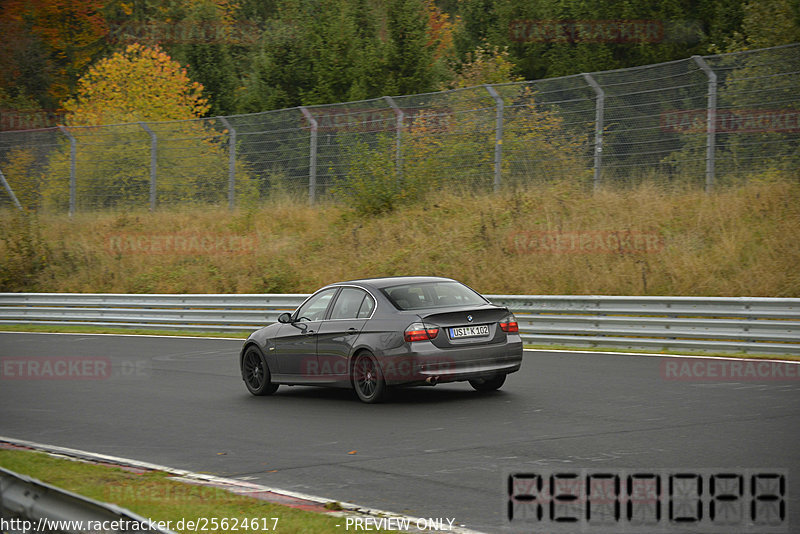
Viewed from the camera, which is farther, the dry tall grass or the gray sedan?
the dry tall grass

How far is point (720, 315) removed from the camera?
1627 cm

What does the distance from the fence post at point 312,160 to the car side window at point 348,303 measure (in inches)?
699


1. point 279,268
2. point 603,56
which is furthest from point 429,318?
point 603,56

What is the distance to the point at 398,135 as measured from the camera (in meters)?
28.6

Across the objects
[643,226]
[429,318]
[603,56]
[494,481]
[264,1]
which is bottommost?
[494,481]

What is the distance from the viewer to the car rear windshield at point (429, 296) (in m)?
12.2

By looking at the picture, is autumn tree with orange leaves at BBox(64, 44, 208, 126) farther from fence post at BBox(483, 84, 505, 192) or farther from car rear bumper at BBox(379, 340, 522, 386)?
car rear bumper at BBox(379, 340, 522, 386)

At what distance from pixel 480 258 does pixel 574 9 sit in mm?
20311

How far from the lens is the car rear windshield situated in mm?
12164

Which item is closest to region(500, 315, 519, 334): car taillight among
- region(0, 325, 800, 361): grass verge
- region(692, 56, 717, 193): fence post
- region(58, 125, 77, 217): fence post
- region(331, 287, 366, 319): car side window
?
region(331, 287, 366, 319): car side window

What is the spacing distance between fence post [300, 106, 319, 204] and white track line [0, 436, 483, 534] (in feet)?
67.6

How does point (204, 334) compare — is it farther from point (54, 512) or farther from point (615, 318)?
point (54, 512)

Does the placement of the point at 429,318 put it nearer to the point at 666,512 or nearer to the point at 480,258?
the point at 666,512

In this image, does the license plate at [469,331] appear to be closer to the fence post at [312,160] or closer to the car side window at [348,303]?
the car side window at [348,303]
